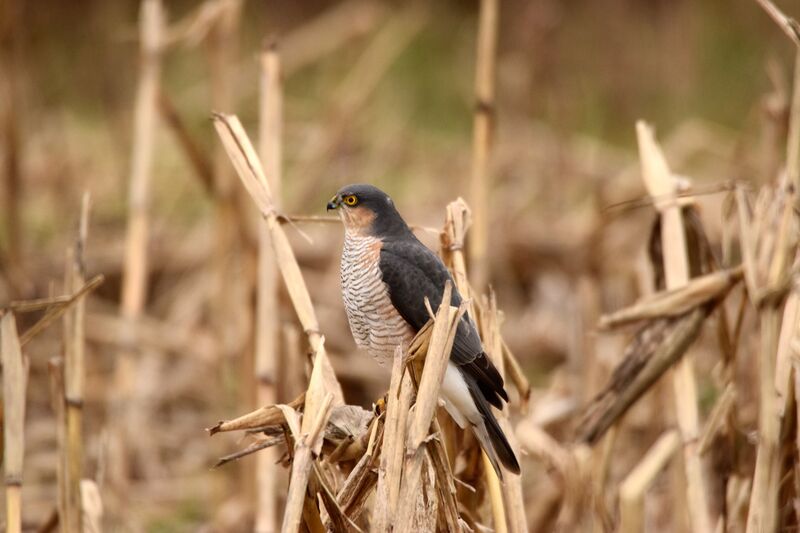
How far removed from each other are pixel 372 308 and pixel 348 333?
2507 mm

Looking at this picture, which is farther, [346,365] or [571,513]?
[346,365]

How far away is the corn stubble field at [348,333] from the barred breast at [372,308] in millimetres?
153

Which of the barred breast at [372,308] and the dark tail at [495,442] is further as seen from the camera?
the barred breast at [372,308]

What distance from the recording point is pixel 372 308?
98.7 inches

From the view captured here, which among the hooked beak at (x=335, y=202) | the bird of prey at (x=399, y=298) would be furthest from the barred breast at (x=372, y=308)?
the hooked beak at (x=335, y=202)

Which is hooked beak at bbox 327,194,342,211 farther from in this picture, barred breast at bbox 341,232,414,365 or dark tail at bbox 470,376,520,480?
dark tail at bbox 470,376,520,480

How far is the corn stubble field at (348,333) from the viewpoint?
198cm

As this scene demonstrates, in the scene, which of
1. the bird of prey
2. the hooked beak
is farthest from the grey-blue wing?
the hooked beak

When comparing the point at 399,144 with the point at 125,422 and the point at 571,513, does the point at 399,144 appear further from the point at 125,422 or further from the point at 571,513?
the point at 571,513

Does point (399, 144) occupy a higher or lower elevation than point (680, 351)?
higher

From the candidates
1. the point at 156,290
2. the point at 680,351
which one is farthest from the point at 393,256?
the point at 156,290

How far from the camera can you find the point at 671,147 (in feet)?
19.1

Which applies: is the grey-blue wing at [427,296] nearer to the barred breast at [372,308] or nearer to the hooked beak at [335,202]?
the barred breast at [372,308]

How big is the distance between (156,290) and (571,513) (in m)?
3.35
